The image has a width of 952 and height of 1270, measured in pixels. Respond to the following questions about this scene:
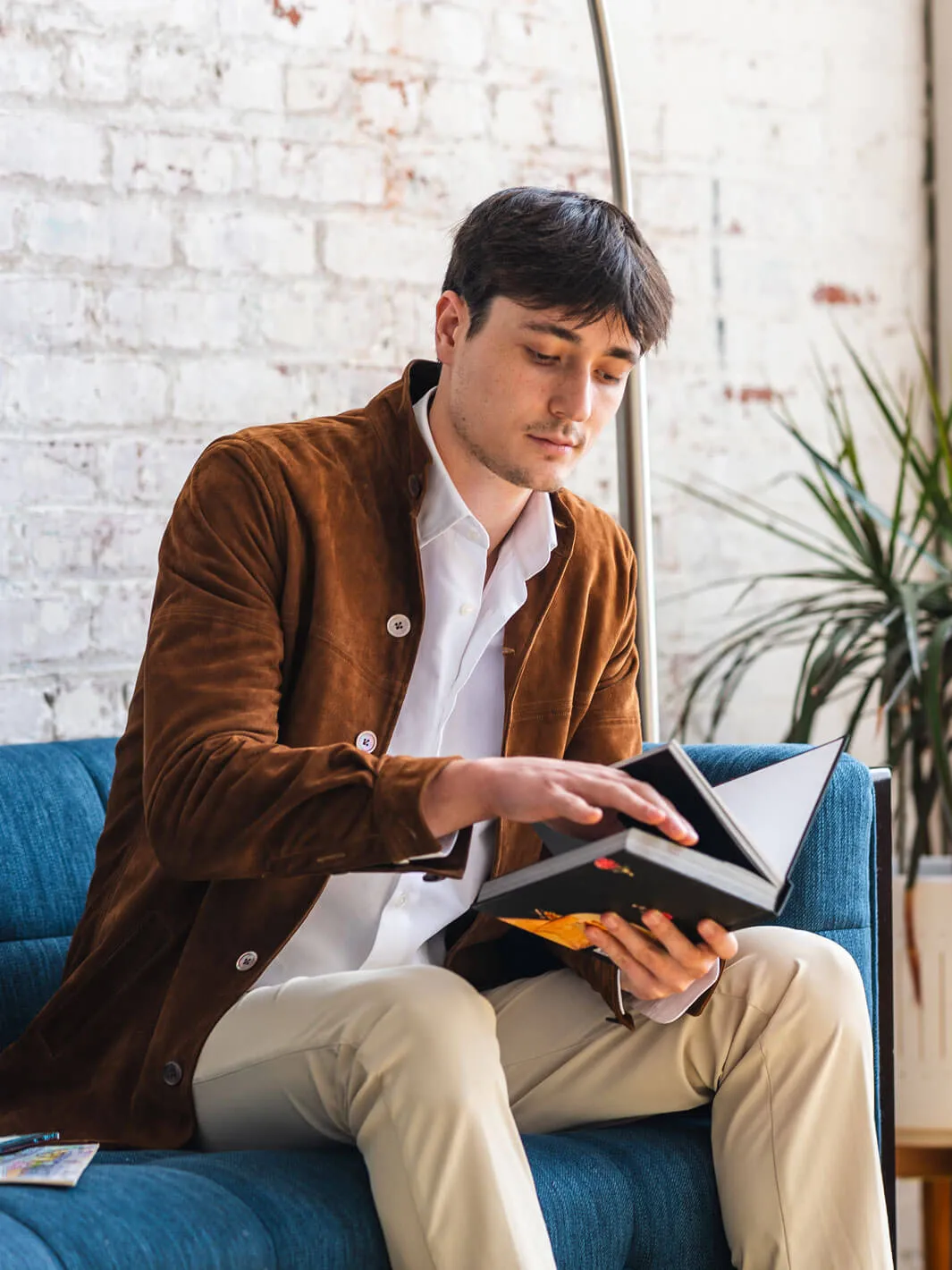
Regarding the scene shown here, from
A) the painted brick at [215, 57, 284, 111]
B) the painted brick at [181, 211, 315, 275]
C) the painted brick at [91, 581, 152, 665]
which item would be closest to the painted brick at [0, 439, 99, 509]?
the painted brick at [91, 581, 152, 665]

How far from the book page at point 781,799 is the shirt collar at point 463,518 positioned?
1.11ft

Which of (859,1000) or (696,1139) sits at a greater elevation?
(859,1000)

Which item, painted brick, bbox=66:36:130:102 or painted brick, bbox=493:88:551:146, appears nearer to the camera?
painted brick, bbox=66:36:130:102

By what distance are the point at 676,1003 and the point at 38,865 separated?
77cm

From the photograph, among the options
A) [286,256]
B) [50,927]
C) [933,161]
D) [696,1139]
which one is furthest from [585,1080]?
[933,161]

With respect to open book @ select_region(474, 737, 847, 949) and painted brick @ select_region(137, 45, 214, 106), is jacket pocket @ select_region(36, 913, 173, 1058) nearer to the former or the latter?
open book @ select_region(474, 737, 847, 949)

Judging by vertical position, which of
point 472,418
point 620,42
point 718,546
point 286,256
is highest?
point 620,42

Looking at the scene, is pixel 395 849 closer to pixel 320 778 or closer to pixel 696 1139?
pixel 320 778

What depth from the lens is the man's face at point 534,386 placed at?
158 centimetres

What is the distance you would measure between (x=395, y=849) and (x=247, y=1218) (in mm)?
324

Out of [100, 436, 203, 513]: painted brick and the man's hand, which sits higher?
[100, 436, 203, 513]: painted brick

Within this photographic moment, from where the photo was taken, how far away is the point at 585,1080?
159cm

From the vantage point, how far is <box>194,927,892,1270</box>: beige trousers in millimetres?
1292

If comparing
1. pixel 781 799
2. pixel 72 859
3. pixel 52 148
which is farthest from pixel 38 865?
pixel 52 148
